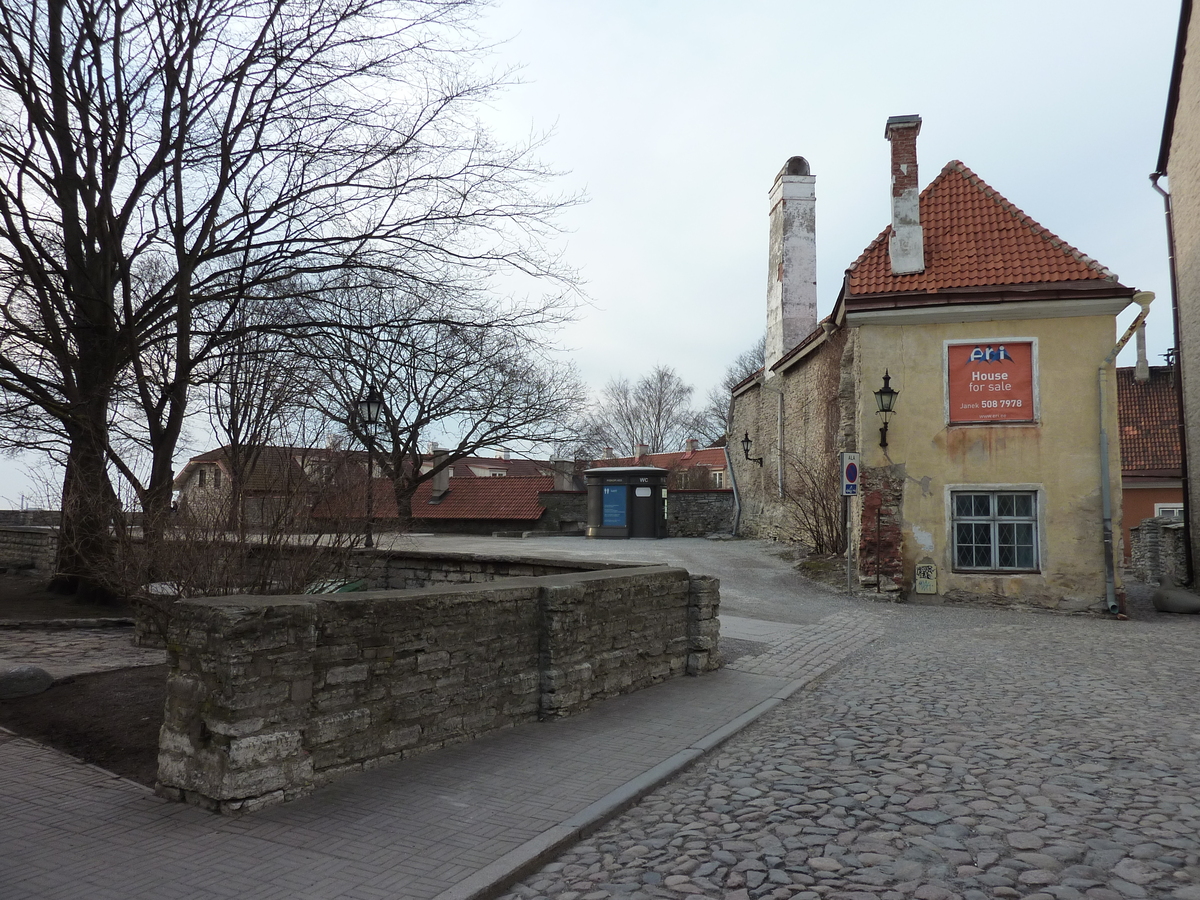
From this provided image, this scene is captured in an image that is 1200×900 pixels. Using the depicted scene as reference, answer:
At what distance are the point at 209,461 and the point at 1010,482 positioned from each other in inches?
511

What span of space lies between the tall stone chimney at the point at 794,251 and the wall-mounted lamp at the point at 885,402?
944 centimetres

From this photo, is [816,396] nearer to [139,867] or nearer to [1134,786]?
[1134,786]

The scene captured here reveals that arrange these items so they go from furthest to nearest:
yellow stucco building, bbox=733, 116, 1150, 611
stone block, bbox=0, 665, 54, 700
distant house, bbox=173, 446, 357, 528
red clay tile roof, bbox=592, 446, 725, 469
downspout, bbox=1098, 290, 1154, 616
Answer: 1. red clay tile roof, bbox=592, 446, 725, 469
2. yellow stucco building, bbox=733, 116, 1150, 611
3. downspout, bbox=1098, 290, 1154, 616
4. distant house, bbox=173, 446, 357, 528
5. stone block, bbox=0, 665, 54, 700

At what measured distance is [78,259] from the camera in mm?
12102

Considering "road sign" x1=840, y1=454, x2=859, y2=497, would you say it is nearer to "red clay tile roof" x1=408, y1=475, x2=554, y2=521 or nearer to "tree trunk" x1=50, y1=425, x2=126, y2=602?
"tree trunk" x1=50, y1=425, x2=126, y2=602

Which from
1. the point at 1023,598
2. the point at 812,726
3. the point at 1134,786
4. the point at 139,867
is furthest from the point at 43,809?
the point at 1023,598

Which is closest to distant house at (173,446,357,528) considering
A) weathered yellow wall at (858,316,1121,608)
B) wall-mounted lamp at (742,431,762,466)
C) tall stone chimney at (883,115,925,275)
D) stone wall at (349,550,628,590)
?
stone wall at (349,550,628,590)

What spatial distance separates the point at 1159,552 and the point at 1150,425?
30.7 ft

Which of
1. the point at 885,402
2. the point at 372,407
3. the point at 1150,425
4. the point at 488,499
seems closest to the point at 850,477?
the point at 885,402

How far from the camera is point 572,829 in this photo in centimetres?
467

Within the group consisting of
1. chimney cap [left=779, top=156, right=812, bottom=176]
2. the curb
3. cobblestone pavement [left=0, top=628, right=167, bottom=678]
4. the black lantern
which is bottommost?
the curb

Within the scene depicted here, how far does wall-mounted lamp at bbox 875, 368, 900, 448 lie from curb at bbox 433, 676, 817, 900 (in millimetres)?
9972

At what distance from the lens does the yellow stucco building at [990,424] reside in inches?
609

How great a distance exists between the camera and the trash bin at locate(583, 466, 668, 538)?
28234 millimetres
